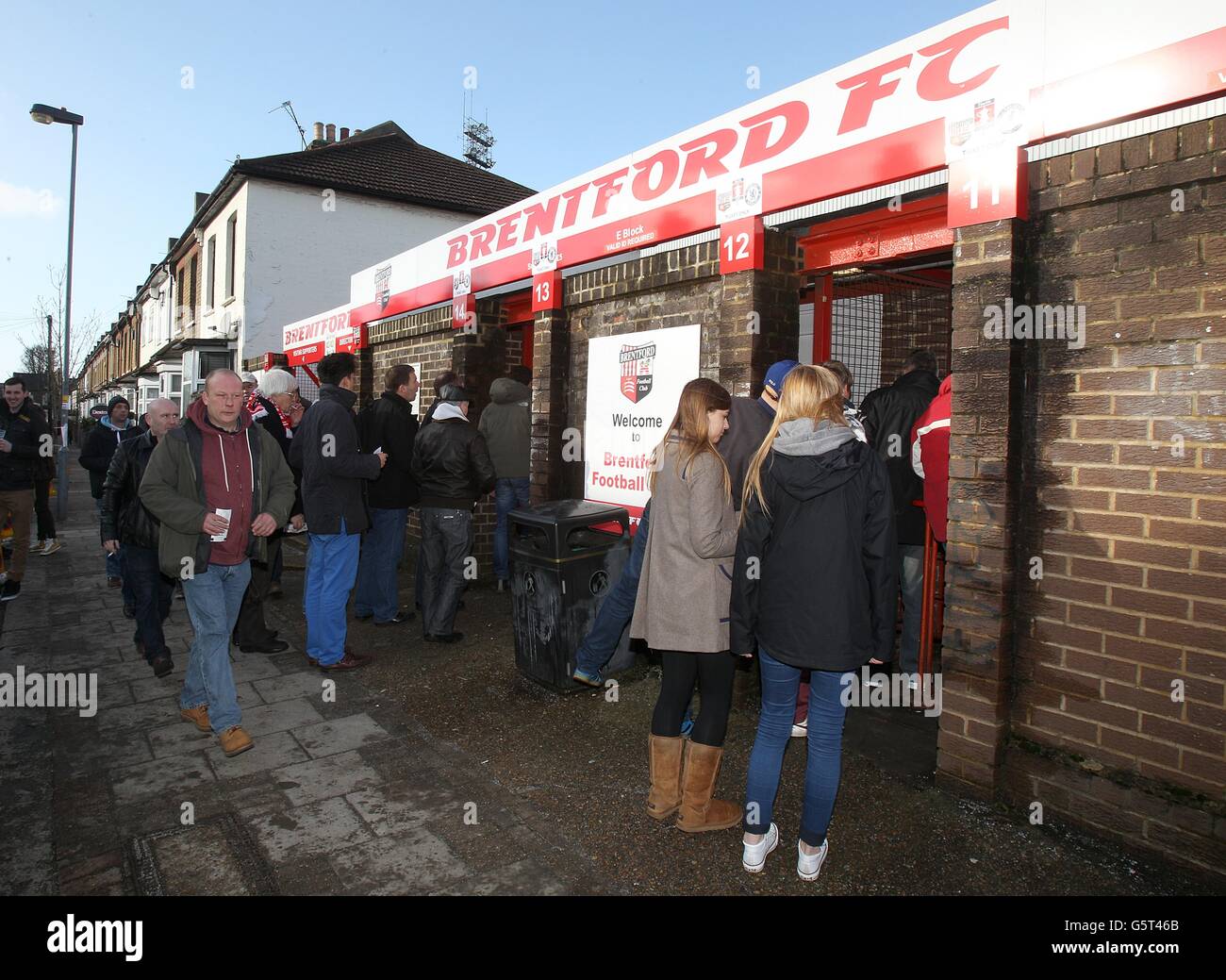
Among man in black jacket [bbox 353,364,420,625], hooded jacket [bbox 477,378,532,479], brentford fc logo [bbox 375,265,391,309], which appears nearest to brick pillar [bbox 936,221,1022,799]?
man in black jacket [bbox 353,364,420,625]

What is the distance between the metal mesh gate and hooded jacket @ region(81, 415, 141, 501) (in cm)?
739

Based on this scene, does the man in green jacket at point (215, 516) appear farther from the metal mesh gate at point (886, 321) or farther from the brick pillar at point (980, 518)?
the metal mesh gate at point (886, 321)

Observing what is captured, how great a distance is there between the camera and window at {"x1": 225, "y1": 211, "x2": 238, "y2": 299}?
19609 mm

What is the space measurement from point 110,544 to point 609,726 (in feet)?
13.7

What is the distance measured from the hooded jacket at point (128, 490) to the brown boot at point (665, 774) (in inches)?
137

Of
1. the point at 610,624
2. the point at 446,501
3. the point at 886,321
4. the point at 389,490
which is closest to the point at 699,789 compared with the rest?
the point at 610,624

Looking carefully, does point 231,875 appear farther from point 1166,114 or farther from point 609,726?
point 1166,114

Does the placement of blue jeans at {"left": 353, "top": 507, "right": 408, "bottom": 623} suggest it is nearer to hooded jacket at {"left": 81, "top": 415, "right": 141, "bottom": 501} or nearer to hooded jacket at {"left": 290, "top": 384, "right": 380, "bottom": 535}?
hooded jacket at {"left": 290, "top": 384, "right": 380, "bottom": 535}

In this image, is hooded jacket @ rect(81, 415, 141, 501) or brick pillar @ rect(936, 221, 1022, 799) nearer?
brick pillar @ rect(936, 221, 1022, 799)

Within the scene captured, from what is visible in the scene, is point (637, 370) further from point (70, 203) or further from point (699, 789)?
point (70, 203)

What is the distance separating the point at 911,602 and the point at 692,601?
2538 millimetres

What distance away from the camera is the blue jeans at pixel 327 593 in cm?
565

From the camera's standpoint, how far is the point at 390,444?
655 cm

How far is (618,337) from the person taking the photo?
642 cm
